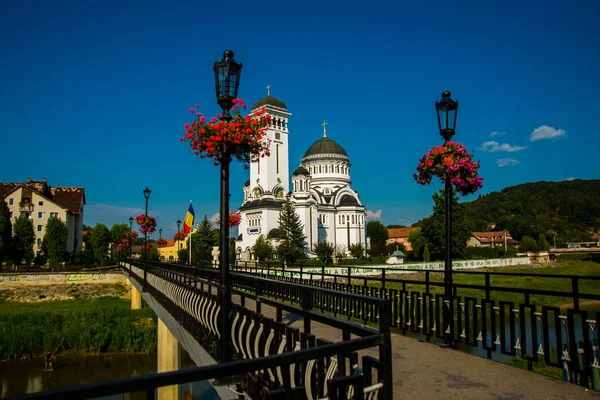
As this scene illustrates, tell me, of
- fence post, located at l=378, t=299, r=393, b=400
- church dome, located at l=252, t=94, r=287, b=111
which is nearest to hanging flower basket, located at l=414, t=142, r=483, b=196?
fence post, located at l=378, t=299, r=393, b=400

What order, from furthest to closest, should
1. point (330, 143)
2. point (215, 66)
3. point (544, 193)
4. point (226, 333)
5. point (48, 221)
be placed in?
point (544, 193), point (330, 143), point (48, 221), point (215, 66), point (226, 333)

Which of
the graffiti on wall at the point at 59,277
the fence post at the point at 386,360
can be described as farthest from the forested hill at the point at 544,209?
→ the fence post at the point at 386,360

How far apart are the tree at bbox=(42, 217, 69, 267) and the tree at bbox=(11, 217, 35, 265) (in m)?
1.87

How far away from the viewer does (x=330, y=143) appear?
307 ft

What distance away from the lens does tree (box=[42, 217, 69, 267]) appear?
6119 cm

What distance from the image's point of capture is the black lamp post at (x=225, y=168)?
737 centimetres

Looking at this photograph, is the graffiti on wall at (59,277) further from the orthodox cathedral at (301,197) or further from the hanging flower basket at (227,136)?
the hanging flower basket at (227,136)

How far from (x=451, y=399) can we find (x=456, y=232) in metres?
61.3

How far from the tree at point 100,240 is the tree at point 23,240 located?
12.1 meters

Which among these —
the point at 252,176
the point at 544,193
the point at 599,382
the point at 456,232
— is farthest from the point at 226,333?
the point at 544,193

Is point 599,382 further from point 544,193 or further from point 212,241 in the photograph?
point 544,193

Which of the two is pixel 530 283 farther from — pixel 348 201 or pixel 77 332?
pixel 348 201

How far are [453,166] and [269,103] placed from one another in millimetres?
74641

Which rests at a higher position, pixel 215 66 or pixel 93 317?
pixel 215 66
